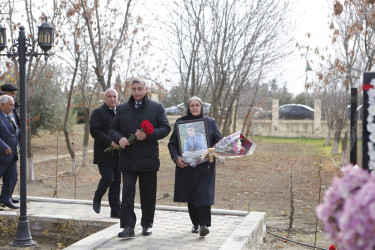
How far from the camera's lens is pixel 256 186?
14.7 meters

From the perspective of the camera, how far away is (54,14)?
15.2 m

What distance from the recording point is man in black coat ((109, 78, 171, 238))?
6.38 meters

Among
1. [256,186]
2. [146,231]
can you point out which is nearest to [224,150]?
[146,231]

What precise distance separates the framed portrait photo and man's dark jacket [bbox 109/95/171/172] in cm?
22

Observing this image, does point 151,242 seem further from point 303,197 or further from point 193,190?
point 303,197

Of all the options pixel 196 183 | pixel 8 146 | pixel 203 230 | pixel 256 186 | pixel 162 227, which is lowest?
pixel 256 186

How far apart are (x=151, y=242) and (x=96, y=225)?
144cm

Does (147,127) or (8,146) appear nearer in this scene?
(147,127)

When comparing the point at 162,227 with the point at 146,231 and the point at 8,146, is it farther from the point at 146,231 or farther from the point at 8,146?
the point at 8,146

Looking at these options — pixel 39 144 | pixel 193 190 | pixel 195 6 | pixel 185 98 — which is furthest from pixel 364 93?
pixel 39 144

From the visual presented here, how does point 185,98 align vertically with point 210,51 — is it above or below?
below

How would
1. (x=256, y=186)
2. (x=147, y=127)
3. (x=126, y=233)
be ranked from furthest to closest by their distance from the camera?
(x=256, y=186)
(x=126, y=233)
(x=147, y=127)

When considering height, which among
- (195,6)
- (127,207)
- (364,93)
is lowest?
(127,207)

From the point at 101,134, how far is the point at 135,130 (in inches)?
45.8
